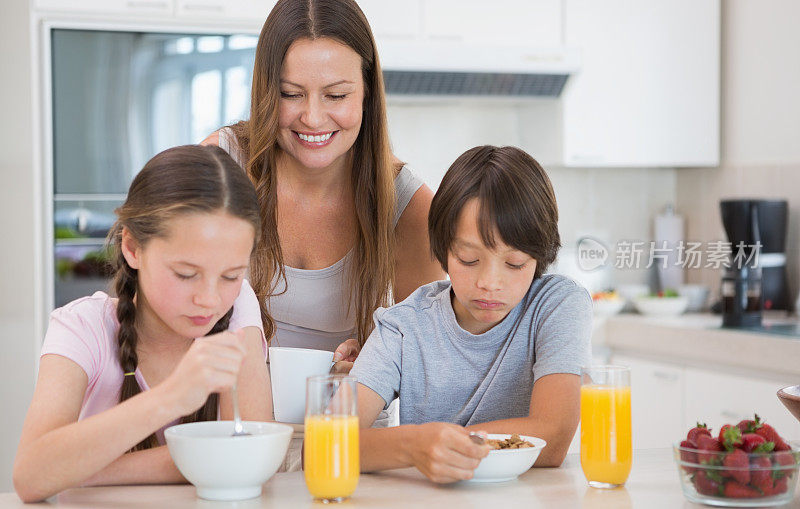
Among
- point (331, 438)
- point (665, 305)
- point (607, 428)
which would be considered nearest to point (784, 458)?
point (607, 428)

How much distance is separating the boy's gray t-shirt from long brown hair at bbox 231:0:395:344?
31 cm

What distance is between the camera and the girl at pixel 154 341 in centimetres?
126

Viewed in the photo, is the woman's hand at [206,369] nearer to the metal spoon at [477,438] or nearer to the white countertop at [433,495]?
the white countertop at [433,495]

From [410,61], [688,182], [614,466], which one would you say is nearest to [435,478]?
[614,466]

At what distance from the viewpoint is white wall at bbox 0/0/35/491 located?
3553 millimetres

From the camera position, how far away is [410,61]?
399 centimetres

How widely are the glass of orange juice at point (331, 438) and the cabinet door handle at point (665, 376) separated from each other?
8.82 feet

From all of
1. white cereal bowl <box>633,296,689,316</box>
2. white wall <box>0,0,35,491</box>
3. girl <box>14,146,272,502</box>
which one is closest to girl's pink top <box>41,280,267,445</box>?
girl <box>14,146,272,502</box>

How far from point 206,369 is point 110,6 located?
2.74m

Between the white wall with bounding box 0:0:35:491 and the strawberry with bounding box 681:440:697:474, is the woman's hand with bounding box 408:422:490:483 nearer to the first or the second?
the strawberry with bounding box 681:440:697:474

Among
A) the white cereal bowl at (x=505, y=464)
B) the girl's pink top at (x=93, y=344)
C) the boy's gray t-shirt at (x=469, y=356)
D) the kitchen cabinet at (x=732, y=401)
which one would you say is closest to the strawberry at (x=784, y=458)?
the white cereal bowl at (x=505, y=464)

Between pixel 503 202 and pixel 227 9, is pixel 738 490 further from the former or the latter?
pixel 227 9

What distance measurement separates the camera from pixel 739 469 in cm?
119

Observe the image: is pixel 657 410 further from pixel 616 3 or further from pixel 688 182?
pixel 616 3
